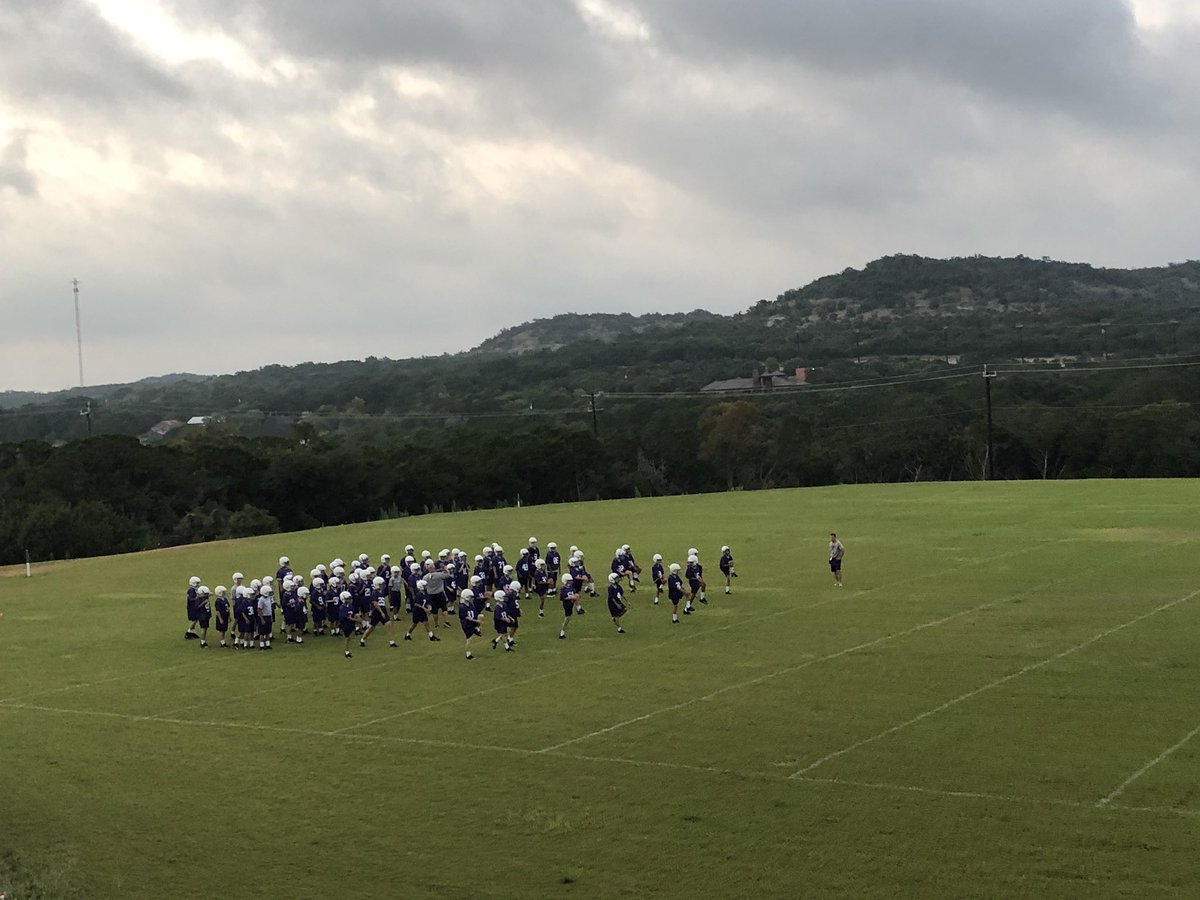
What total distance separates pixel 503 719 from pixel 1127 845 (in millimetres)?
10212

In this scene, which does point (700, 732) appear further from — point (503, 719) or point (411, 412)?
point (411, 412)

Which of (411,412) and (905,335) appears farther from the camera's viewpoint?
(905,335)

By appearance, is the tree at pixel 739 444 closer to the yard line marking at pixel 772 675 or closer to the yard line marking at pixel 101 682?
the yard line marking at pixel 772 675

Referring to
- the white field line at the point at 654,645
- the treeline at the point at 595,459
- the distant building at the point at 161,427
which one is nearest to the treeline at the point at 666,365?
the distant building at the point at 161,427

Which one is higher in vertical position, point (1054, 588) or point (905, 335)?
point (905, 335)

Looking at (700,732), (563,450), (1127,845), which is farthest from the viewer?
(563,450)

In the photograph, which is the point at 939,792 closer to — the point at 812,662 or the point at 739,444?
the point at 812,662

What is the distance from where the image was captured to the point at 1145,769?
16453 mm

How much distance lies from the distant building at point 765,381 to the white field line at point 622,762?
113m

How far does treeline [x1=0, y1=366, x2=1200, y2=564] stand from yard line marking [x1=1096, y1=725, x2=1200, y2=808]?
178 ft

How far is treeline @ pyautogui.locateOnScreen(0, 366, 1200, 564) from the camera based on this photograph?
238 ft

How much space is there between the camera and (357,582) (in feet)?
99.5

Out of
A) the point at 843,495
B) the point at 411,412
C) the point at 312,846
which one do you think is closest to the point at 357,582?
the point at 312,846

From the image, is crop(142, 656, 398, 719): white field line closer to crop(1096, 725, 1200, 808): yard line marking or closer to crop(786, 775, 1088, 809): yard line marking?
crop(786, 775, 1088, 809): yard line marking
